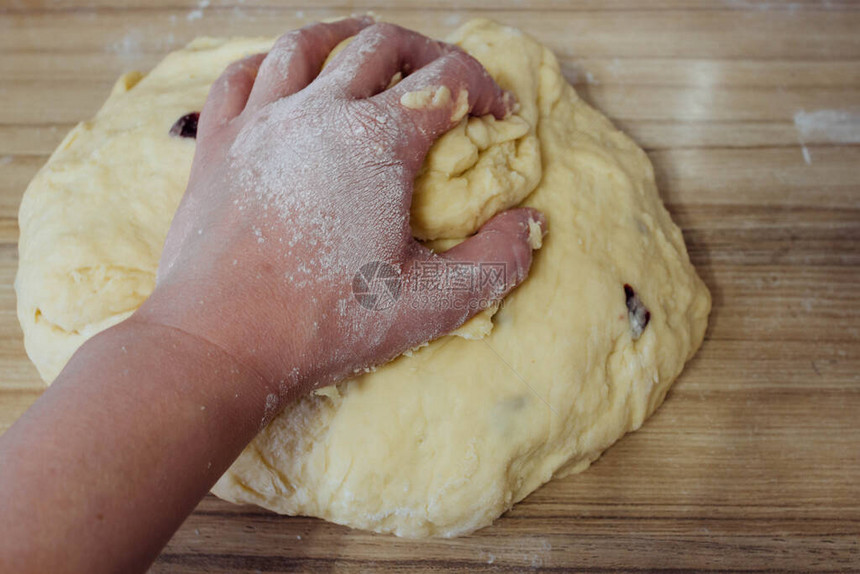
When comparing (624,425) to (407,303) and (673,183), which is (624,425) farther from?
(673,183)

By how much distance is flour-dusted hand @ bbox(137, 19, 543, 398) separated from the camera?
1071 millimetres

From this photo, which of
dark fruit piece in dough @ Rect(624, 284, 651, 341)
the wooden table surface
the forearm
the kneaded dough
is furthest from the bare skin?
the wooden table surface

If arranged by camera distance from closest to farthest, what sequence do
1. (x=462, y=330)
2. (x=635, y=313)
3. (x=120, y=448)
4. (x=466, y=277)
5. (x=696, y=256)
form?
(x=120, y=448) < (x=466, y=277) < (x=462, y=330) < (x=635, y=313) < (x=696, y=256)

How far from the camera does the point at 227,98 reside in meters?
1.34

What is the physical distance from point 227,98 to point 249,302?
0.50 m

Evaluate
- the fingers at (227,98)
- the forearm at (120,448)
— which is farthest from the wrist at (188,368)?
the fingers at (227,98)

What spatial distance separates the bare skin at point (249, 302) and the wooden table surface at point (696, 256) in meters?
0.61

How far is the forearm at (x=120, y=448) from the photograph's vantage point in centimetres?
81

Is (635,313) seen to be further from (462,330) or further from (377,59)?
(377,59)

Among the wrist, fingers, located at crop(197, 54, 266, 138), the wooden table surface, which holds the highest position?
fingers, located at crop(197, 54, 266, 138)

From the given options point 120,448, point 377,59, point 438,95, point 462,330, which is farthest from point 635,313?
point 120,448

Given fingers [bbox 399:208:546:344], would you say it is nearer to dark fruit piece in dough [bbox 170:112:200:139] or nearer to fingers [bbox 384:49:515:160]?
→ fingers [bbox 384:49:515:160]

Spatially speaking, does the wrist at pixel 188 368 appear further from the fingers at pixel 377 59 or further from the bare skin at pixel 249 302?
the fingers at pixel 377 59

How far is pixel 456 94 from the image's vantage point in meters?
1.28
